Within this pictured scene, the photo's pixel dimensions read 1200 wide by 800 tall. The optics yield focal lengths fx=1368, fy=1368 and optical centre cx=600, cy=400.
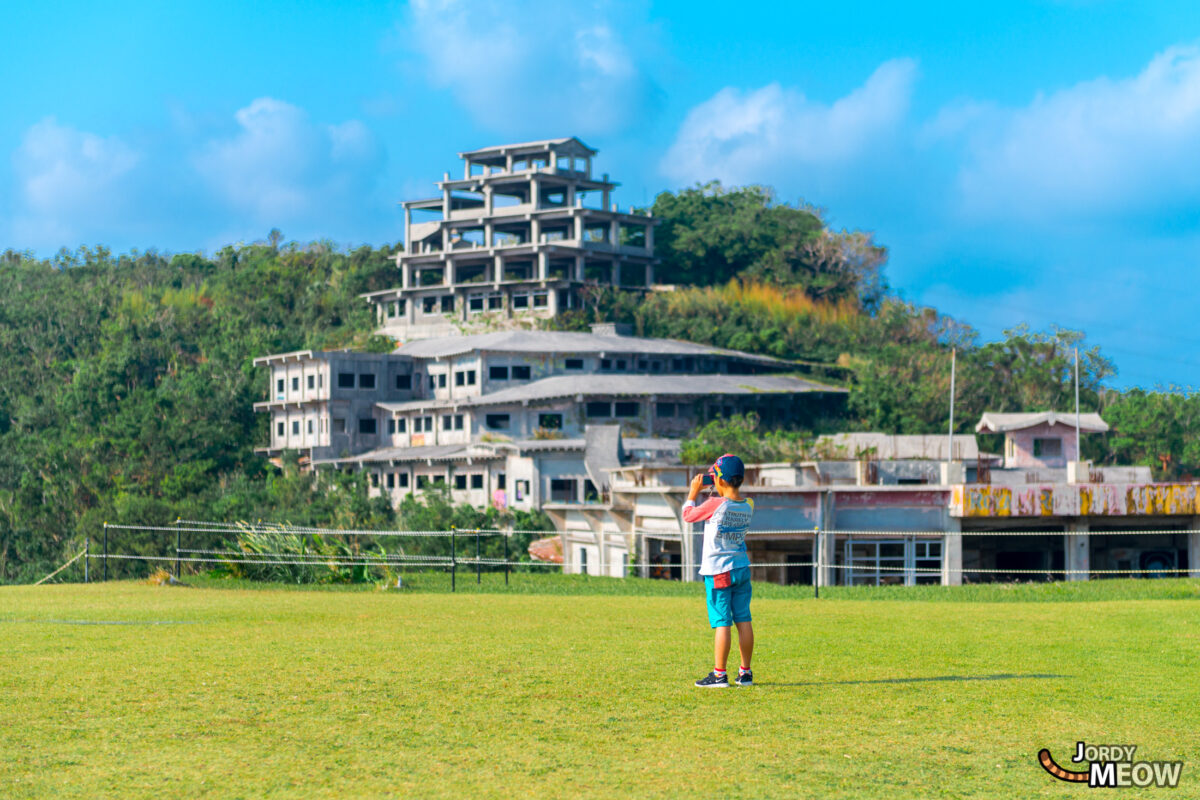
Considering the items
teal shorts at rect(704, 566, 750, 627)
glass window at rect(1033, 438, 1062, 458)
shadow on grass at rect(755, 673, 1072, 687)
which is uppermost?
glass window at rect(1033, 438, 1062, 458)

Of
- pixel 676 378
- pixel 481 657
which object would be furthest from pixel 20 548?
pixel 481 657

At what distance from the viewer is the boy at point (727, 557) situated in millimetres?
10062

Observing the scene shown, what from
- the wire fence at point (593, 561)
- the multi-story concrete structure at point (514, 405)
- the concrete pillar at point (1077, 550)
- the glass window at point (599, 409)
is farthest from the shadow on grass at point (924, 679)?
the glass window at point (599, 409)

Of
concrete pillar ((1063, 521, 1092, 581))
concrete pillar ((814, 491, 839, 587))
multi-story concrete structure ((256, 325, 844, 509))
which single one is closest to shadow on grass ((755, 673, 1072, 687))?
concrete pillar ((814, 491, 839, 587))

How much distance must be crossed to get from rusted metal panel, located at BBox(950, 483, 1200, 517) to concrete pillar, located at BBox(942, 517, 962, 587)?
47 centimetres

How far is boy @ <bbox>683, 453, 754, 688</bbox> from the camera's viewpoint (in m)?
10.1

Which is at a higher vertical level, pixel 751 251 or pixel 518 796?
pixel 751 251

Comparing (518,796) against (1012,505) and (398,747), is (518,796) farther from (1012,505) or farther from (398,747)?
(1012,505)

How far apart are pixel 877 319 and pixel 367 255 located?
35289 millimetres

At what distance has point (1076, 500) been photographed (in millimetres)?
41781

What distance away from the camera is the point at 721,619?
10.1 m

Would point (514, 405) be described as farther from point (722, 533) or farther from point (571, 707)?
point (571, 707)

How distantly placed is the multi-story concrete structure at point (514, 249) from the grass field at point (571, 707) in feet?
193

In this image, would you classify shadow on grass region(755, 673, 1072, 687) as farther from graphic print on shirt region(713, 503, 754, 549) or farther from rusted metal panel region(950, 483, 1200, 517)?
rusted metal panel region(950, 483, 1200, 517)
